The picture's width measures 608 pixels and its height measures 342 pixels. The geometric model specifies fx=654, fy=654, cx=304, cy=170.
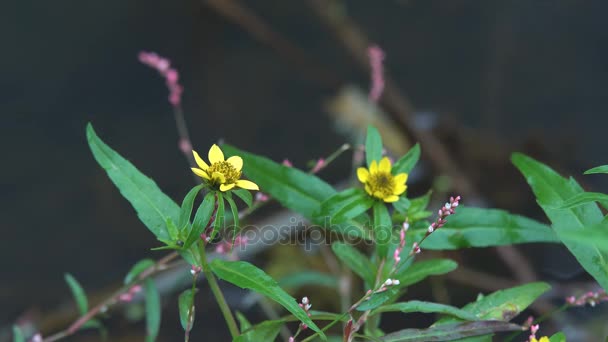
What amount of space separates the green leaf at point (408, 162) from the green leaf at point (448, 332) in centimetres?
30

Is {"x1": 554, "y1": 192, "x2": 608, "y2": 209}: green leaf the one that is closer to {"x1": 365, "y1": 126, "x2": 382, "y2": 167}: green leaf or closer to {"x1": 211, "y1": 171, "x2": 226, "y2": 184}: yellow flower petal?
{"x1": 365, "y1": 126, "x2": 382, "y2": 167}: green leaf

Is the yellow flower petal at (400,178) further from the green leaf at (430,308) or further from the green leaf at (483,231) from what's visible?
the green leaf at (430,308)

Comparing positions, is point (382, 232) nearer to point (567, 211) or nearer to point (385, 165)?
point (385, 165)

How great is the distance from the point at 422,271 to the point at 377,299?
0.53 ft

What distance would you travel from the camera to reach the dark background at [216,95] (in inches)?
108

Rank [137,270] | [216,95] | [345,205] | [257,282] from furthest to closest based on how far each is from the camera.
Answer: [216,95]
[137,270]
[345,205]
[257,282]

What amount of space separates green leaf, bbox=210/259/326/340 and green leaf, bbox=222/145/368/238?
0.80 ft

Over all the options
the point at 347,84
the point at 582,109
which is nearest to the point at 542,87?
the point at 582,109

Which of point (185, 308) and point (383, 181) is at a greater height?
point (383, 181)

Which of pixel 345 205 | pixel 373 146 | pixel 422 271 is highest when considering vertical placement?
pixel 373 146

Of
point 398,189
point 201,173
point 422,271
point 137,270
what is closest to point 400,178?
point 398,189

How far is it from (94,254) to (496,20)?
2.15 metres

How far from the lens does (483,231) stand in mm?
1168

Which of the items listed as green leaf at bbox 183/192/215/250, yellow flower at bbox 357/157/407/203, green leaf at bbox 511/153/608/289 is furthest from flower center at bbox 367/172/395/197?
green leaf at bbox 183/192/215/250
